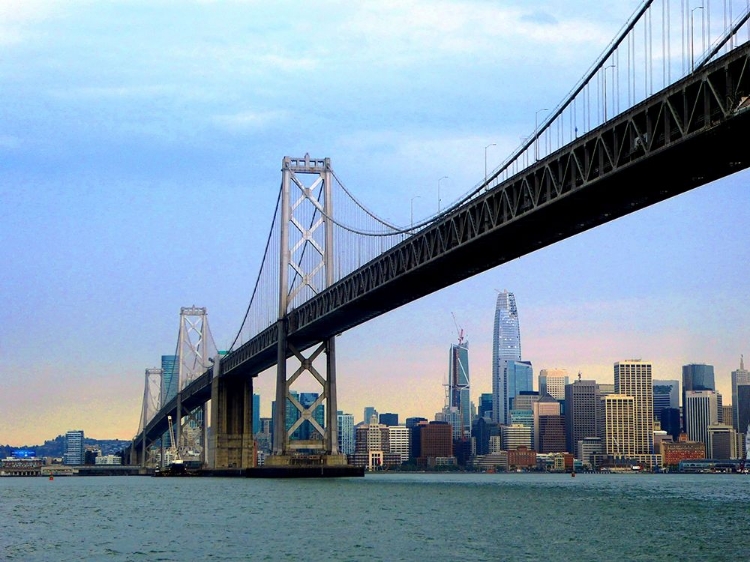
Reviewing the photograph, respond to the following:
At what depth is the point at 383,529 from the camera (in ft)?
120

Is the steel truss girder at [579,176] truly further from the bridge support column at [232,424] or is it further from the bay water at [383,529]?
the bridge support column at [232,424]

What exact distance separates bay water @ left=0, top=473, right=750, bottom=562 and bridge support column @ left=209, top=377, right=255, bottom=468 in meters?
52.5

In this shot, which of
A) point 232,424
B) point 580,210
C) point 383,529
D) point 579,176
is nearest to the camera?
point 383,529

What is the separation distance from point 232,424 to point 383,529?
7470 cm

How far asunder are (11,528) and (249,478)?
1911 inches

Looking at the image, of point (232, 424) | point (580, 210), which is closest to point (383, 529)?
point (580, 210)

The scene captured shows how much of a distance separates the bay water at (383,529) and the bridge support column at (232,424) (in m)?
52.5

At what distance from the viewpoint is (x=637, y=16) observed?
130ft

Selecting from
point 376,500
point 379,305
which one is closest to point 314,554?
point 376,500

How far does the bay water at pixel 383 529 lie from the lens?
3028cm

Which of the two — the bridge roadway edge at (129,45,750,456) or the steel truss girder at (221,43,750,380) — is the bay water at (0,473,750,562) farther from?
the steel truss girder at (221,43,750,380)

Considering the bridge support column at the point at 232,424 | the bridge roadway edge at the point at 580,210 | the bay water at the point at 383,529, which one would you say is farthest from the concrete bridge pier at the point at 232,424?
the bay water at the point at 383,529

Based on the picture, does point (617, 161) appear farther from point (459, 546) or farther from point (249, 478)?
point (249, 478)

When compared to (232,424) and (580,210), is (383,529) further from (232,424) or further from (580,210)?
(232,424)
